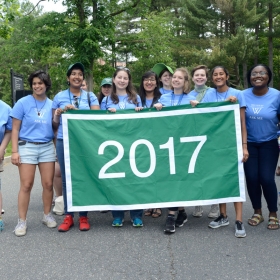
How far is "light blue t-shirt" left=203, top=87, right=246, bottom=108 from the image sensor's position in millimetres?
4164

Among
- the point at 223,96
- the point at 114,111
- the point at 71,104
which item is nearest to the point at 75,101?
the point at 71,104

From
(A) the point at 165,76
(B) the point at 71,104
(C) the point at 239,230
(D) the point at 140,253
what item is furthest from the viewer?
(A) the point at 165,76

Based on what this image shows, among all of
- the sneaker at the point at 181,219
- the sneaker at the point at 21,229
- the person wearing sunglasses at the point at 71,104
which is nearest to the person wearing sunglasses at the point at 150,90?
the sneaker at the point at 181,219

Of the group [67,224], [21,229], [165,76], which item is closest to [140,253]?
[67,224]

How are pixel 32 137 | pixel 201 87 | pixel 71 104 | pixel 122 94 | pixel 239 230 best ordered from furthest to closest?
pixel 201 87, pixel 122 94, pixel 71 104, pixel 32 137, pixel 239 230

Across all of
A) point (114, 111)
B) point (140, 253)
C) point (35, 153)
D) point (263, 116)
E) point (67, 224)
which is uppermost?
point (114, 111)

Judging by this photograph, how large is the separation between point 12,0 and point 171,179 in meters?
10.4

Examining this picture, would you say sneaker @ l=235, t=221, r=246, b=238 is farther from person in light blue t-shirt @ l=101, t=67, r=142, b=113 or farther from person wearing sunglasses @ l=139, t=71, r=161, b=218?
person in light blue t-shirt @ l=101, t=67, r=142, b=113

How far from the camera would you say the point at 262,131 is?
416 centimetres

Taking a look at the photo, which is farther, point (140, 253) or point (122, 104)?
point (122, 104)

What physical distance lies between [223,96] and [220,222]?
1.49 metres

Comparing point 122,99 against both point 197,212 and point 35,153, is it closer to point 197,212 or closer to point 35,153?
point 35,153

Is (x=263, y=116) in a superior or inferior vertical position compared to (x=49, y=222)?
superior

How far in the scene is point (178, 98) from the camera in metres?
4.46
